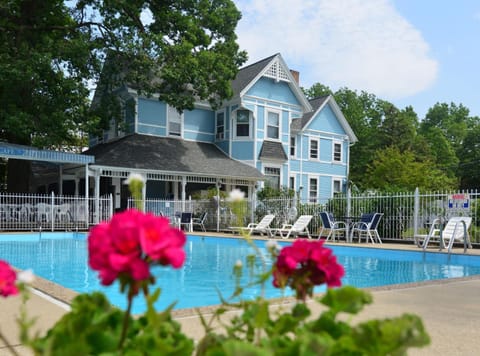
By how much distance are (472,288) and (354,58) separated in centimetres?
1814

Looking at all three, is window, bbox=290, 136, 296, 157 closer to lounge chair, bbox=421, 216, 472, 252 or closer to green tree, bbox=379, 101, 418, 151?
lounge chair, bbox=421, 216, 472, 252

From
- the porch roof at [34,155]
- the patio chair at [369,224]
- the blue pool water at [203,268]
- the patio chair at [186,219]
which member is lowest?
the blue pool water at [203,268]

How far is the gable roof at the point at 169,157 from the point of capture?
2050 centimetres

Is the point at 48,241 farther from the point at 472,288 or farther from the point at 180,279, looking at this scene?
the point at 472,288

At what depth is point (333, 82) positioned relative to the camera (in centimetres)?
5172

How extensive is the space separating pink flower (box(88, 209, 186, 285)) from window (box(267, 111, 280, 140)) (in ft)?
79.6

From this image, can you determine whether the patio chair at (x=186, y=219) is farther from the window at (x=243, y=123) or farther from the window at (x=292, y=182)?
the window at (x=292, y=182)

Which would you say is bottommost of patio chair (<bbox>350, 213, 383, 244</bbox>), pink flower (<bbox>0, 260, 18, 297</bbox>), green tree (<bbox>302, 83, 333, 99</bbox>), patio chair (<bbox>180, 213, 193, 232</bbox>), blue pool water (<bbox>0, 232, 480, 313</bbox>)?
blue pool water (<bbox>0, 232, 480, 313</bbox>)

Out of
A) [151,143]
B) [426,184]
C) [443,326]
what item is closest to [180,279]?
[443,326]

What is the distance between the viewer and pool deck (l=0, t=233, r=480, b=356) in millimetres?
3219

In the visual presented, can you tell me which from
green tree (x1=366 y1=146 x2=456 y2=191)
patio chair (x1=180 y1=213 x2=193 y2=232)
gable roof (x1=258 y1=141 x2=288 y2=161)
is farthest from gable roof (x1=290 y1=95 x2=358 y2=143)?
patio chair (x1=180 y1=213 x2=193 y2=232)

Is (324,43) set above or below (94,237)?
above

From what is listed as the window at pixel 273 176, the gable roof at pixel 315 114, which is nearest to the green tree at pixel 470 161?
the gable roof at pixel 315 114

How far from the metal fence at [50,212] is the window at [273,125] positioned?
9.97 metres
